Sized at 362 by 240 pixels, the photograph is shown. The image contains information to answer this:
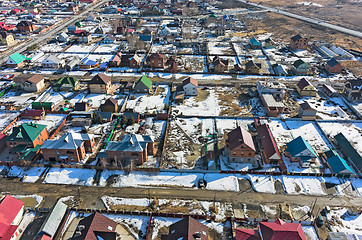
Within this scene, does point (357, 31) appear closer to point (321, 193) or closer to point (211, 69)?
point (211, 69)

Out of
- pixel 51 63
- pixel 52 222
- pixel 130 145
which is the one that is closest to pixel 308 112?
pixel 130 145

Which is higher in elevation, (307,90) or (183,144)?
(307,90)

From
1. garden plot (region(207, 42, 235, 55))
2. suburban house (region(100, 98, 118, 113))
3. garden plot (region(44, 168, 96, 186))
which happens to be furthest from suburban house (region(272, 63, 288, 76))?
garden plot (region(44, 168, 96, 186))

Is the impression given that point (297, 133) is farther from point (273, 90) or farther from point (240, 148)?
point (240, 148)

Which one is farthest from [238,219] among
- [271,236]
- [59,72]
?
[59,72]

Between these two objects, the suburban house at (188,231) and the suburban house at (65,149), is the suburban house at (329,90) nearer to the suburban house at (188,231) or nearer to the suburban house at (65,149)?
the suburban house at (188,231)
